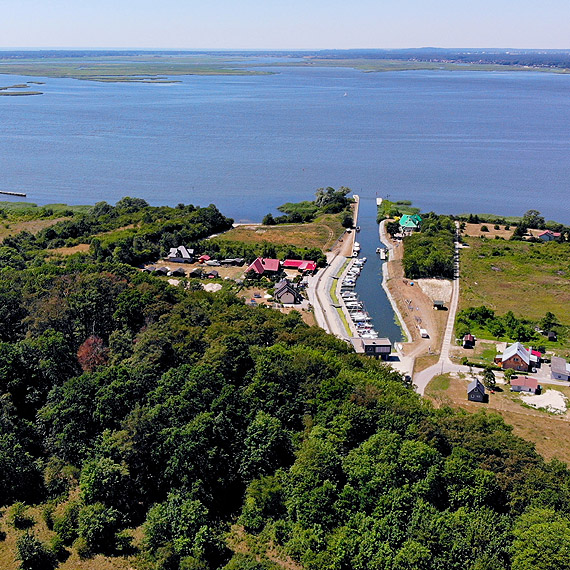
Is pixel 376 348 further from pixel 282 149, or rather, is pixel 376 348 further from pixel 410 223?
pixel 282 149

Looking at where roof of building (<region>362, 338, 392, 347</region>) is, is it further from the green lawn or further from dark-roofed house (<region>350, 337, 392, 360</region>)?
the green lawn

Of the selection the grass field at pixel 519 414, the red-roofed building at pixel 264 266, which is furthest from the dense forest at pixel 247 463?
the red-roofed building at pixel 264 266

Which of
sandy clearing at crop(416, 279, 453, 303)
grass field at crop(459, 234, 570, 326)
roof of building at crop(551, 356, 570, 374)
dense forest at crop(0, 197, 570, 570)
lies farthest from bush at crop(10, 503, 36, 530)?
sandy clearing at crop(416, 279, 453, 303)

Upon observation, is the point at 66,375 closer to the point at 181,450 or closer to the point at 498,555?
the point at 181,450

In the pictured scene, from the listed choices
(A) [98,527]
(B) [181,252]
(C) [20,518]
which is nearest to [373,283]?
(B) [181,252]

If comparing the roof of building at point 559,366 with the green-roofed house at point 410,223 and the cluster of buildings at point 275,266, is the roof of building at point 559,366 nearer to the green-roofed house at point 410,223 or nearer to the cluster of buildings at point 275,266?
the cluster of buildings at point 275,266

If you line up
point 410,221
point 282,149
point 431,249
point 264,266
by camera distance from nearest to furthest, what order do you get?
point 264,266
point 431,249
point 410,221
point 282,149

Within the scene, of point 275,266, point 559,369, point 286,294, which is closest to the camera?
point 559,369
